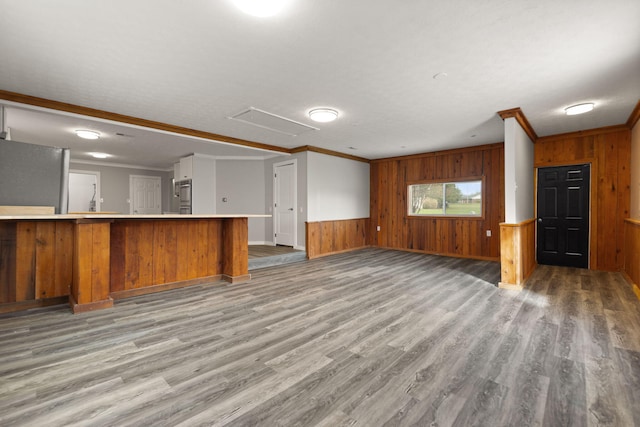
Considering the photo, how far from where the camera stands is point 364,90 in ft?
11.5

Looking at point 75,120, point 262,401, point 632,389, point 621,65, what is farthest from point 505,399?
point 75,120

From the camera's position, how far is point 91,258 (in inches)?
123

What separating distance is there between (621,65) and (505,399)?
3.37m

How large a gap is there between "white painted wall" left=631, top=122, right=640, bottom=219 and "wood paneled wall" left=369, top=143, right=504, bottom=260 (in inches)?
74.2

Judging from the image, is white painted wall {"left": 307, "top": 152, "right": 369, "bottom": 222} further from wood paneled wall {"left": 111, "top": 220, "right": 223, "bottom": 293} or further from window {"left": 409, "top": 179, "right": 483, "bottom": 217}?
wood paneled wall {"left": 111, "top": 220, "right": 223, "bottom": 293}

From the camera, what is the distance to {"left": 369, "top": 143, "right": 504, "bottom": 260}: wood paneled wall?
20.8 ft

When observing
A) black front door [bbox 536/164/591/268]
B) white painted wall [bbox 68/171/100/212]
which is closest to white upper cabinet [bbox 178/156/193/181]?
white painted wall [bbox 68/171/100/212]

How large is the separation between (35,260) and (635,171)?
8.11 m

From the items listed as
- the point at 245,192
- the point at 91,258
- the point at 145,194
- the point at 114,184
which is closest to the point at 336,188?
the point at 245,192

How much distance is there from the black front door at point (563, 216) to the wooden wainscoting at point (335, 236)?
3.94 m

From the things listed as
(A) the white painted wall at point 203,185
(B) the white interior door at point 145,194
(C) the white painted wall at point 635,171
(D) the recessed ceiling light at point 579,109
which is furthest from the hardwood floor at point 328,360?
(B) the white interior door at point 145,194

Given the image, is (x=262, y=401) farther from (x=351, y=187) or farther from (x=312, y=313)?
(x=351, y=187)

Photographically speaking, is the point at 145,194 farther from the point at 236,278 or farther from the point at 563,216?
the point at 563,216

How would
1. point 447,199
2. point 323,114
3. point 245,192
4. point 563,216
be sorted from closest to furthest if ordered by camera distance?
point 323,114 < point 563,216 < point 447,199 < point 245,192
